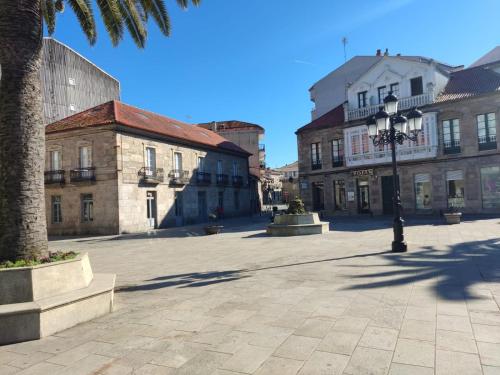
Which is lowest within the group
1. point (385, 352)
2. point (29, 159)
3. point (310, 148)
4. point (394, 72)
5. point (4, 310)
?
point (385, 352)

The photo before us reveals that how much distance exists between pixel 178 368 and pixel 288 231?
12.6 m

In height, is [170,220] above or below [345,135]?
below

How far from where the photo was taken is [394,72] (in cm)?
2708

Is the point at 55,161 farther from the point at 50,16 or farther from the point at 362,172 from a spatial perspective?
the point at 362,172

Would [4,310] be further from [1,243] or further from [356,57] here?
[356,57]

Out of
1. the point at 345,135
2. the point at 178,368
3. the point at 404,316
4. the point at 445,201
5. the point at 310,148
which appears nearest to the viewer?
the point at 178,368

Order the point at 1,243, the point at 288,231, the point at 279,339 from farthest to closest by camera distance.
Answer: the point at 288,231
the point at 1,243
the point at 279,339

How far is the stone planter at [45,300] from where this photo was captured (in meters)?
4.50

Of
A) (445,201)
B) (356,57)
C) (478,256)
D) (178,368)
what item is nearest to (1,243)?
(178,368)

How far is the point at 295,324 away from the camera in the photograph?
4750mm

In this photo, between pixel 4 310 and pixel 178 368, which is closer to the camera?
pixel 178 368

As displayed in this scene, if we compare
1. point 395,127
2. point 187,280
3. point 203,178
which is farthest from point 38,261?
point 203,178

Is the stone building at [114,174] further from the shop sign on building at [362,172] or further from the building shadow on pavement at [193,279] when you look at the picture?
the building shadow on pavement at [193,279]

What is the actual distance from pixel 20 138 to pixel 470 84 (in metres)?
28.0
